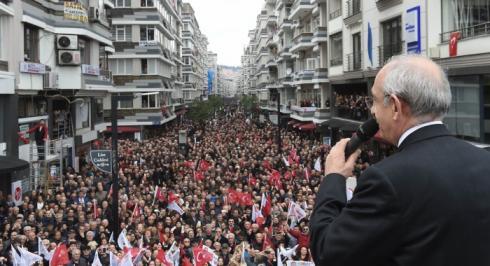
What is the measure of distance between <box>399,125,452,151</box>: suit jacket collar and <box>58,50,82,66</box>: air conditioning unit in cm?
2653

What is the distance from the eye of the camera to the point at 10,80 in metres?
21.9

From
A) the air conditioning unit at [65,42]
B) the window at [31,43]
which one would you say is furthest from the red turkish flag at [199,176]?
the air conditioning unit at [65,42]

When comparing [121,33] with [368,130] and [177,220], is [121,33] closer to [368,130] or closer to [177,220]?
[177,220]

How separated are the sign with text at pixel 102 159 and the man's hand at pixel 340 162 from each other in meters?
17.0

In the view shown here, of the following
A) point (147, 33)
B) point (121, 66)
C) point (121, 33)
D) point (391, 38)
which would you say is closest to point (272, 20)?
point (147, 33)

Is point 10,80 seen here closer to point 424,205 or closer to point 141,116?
point 424,205

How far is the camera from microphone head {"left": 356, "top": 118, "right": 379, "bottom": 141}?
2512 mm

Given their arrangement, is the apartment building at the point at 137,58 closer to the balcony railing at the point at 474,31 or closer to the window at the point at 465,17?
the window at the point at 465,17

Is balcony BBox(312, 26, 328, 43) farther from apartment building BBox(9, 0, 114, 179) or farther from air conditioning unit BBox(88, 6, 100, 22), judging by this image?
air conditioning unit BBox(88, 6, 100, 22)

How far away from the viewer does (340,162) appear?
8.53 ft

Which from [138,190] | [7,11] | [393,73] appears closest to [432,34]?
[138,190]

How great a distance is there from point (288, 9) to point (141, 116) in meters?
23.6

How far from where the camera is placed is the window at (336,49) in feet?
119

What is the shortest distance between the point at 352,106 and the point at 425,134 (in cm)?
3031
